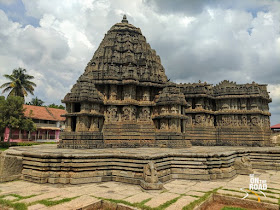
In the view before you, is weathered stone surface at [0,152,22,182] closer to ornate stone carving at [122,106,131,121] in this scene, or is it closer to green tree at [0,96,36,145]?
ornate stone carving at [122,106,131,121]

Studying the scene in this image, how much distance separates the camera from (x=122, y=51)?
23453mm

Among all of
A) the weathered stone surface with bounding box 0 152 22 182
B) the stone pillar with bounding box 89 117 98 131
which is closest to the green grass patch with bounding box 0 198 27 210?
the weathered stone surface with bounding box 0 152 22 182

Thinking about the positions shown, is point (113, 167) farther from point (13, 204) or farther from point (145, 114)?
point (145, 114)

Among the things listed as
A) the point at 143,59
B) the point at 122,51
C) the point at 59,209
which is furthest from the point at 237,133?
the point at 59,209

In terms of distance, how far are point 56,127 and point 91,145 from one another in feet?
103

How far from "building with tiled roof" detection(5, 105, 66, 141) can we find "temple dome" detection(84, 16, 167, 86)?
926 inches

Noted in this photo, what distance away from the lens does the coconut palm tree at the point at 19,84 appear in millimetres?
Answer: 39125

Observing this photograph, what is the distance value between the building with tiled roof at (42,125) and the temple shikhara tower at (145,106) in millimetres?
24490

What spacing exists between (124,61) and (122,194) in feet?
54.0

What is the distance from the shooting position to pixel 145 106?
21484 mm

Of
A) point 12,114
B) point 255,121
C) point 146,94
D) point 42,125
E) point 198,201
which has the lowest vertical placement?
point 198,201

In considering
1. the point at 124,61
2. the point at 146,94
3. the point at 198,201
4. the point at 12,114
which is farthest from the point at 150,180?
the point at 12,114

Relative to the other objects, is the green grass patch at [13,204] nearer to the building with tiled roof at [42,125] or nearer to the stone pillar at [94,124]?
the stone pillar at [94,124]

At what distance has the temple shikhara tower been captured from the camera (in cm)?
1884
